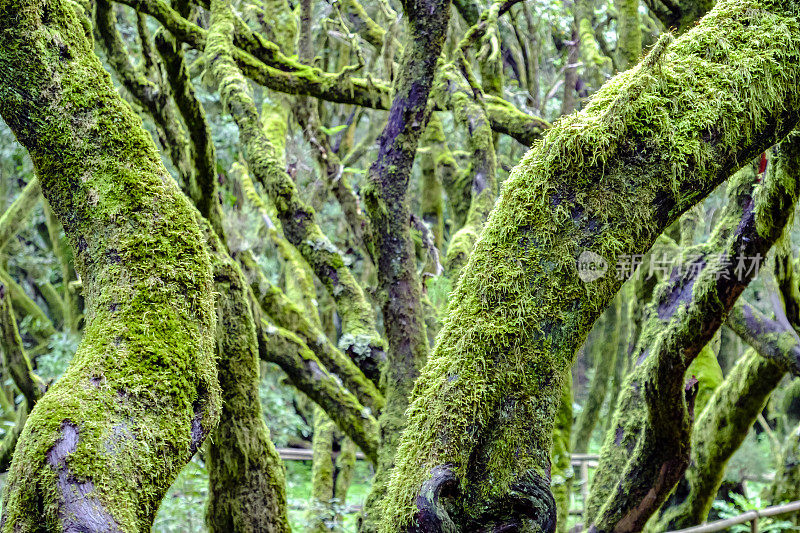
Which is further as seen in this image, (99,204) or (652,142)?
(99,204)

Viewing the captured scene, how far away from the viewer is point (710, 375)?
6.04 m

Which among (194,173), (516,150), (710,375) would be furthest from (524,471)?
(516,150)

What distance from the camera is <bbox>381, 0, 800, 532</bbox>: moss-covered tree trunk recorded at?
1.96m

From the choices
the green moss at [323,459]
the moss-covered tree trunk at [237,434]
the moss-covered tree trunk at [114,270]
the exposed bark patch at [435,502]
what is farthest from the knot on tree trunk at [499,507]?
the green moss at [323,459]

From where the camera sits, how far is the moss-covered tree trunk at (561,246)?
1.96m

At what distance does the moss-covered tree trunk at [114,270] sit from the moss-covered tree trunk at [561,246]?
0.71 m

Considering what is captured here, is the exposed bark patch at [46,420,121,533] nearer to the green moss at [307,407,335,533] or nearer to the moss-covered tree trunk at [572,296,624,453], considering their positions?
the green moss at [307,407,335,533]

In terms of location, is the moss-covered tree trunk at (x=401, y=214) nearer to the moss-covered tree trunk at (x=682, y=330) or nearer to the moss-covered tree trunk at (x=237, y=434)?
the moss-covered tree trunk at (x=237, y=434)

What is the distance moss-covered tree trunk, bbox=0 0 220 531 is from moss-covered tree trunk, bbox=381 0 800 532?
71cm

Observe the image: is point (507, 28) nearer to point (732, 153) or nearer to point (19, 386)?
point (19, 386)

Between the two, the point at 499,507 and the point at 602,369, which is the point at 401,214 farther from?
the point at 602,369

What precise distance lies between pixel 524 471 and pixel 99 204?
1.55 metres

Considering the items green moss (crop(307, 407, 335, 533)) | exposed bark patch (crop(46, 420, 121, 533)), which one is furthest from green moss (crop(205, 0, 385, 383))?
exposed bark patch (crop(46, 420, 121, 533))

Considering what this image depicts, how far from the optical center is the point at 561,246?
1.98 metres
